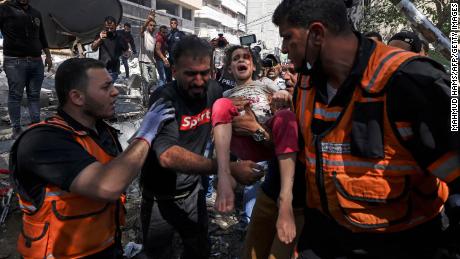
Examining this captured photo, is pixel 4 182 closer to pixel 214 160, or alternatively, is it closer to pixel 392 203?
pixel 214 160

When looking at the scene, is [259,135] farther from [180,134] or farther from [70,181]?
[70,181]

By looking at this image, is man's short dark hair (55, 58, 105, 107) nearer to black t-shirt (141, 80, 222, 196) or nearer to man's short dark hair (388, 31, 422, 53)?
black t-shirt (141, 80, 222, 196)

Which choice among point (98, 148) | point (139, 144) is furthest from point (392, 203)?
point (98, 148)

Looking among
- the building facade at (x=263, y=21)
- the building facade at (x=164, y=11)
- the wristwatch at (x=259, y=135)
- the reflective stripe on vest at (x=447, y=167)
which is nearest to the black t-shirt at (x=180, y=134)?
the wristwatch at (x=259, y=135)

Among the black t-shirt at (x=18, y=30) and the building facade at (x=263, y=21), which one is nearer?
the black t-shirt at (x=18, y=30)

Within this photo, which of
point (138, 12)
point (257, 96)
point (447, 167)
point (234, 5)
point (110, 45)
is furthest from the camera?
point (234, 5)

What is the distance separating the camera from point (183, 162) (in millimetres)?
2299

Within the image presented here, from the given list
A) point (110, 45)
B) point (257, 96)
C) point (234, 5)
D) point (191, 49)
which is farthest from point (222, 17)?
point (191, 49)

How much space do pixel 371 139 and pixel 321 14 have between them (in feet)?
1.98

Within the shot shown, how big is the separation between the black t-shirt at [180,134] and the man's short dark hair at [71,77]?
572 mm

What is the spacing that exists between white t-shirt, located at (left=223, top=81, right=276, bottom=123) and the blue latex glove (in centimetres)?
89

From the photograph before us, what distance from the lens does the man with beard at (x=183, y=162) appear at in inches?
94.9

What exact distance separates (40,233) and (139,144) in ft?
2.24

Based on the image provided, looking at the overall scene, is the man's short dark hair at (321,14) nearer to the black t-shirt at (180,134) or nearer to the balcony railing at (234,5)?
the black t-shirt at (180,134)
